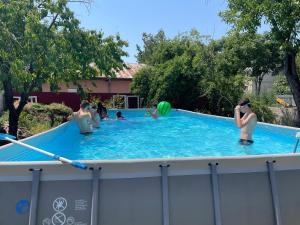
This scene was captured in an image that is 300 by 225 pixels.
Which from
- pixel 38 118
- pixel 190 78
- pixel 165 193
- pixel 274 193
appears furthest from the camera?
pixel 190 78

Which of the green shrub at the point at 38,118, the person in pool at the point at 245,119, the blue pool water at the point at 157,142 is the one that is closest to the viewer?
the person in pool at the point at 245,119

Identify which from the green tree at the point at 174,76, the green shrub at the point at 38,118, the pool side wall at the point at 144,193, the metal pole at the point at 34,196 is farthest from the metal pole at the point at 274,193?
the green tree at the point at 174,76

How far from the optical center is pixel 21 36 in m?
11.4

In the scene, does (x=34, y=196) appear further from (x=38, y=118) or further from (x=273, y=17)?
(x=38, y=118)

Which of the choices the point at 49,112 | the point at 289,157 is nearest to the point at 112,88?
the point at 49,112

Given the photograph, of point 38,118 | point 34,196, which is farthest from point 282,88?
point 34,196

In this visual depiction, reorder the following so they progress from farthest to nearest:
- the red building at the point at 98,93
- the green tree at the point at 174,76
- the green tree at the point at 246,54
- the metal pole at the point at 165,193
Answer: the red building at the point at 98,93, the green tree at the point at 174,76, the green tree at the point at 246,54, the metal pole at the point at 165,193

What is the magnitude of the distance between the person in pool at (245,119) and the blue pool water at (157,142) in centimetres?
37

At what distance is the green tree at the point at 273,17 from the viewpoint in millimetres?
12219

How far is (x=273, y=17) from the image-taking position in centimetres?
1273

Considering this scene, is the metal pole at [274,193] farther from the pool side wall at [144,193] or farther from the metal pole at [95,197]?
the metal pole at [95,197]

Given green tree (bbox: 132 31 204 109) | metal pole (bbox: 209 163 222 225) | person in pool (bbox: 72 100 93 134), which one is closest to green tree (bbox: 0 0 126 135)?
person in pool (bbox: 72 100 93 134)

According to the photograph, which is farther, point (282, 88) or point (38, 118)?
point (282, 88)

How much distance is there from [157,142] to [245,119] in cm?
452
